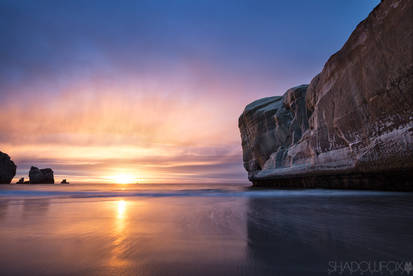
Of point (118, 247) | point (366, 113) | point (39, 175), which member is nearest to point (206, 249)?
point (118, 247)

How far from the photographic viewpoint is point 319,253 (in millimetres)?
1742

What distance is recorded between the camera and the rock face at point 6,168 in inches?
2685

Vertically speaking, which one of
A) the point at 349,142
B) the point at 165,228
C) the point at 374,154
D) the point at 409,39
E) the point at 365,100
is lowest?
the point at 165,228

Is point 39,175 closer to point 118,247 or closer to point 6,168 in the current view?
point 6,168

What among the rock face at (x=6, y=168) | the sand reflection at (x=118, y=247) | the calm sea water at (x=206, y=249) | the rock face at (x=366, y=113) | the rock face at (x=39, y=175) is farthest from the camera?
the rock face at (x=39, y=175)

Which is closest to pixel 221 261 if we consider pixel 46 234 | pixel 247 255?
pixel 247 255

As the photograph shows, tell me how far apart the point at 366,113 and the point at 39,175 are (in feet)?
322

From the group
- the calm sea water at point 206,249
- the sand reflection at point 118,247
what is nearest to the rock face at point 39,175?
the calm sea water at point 206,249

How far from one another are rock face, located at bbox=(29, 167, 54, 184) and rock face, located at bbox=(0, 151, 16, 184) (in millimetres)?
5404

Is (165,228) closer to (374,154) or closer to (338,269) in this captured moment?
(338,269)

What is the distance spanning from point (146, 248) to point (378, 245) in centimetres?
214

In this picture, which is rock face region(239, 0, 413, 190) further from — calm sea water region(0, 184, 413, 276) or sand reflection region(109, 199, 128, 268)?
sand reflection region(109, 199, 128, 268)

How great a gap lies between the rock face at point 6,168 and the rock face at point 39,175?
540cm

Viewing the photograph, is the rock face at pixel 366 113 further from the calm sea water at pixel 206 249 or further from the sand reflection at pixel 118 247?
the sand reflection at pixel 118 247
